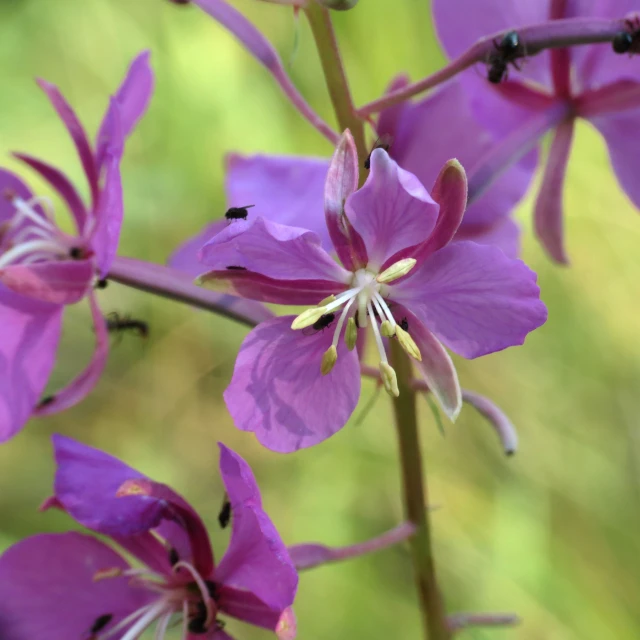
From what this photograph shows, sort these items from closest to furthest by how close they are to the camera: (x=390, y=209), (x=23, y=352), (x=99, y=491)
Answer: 1. (x=390, y=209)
2. (x=99, y=491)
3. (x=23, y=352)

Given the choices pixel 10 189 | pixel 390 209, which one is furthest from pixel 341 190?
pixel 10 189

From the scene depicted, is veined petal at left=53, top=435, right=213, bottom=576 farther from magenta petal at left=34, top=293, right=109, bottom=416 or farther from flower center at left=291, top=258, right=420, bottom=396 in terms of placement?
flower center at left=291, top=258, right=420, bottom=396

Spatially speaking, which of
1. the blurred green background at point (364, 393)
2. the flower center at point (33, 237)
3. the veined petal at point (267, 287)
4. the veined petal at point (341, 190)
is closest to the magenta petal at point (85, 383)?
the flower center at point (33, 237)

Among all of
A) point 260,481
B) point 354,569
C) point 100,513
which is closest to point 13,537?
point 260,481

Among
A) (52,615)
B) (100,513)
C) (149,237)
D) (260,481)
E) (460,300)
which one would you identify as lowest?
(260,481)

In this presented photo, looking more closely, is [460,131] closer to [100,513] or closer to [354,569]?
[100,513]

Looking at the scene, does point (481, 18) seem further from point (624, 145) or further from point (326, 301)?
point (326, 301)
